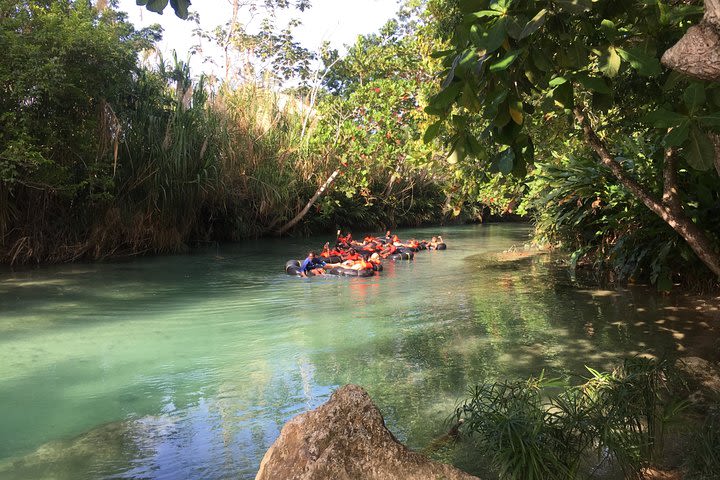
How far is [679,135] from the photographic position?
2439 mm

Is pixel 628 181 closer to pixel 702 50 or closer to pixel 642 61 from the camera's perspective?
pixel 642 61

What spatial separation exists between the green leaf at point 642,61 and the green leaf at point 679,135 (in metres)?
0.25

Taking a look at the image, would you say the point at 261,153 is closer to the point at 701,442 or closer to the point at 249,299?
the point at 249,299

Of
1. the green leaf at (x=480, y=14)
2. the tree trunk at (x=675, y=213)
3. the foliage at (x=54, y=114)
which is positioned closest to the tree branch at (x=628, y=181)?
the tree trunk at (x=675, y=213)

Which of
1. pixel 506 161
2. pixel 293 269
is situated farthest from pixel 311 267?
pixel 506 161

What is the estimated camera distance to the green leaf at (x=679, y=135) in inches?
95.9

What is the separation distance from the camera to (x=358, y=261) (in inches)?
527

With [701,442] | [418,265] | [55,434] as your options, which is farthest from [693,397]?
[418,265]

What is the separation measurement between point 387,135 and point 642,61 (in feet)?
42.3

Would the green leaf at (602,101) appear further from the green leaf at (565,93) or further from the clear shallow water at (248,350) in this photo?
the clear shallow water at (248,350)

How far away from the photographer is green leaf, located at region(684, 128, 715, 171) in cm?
248

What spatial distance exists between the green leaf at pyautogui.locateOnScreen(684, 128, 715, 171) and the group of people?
10.6 meters

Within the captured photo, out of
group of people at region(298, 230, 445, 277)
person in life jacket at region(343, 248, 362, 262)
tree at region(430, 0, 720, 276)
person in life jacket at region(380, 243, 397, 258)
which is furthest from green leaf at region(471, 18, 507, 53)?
person in life jacket at region(380, 243, 397, 258)

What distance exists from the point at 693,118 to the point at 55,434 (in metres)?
4.66
